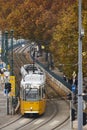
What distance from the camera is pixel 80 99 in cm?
2095

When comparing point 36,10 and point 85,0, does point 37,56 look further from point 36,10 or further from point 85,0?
point 85,0

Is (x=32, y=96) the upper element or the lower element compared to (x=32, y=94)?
lower

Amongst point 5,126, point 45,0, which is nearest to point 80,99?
point 5,126

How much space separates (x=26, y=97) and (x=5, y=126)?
3481 millimetres

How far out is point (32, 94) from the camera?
3931 centimetres

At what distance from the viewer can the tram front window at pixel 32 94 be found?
39156 mm

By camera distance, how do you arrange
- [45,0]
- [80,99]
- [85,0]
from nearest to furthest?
[80,99] → [85,0] → [45,0]

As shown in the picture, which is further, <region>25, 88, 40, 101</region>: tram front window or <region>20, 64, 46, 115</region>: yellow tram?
<region>25, 88, 40, 101</region>: tram front window

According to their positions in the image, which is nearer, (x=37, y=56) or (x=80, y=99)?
(x=80, y=99)

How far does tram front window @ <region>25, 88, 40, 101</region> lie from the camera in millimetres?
39156

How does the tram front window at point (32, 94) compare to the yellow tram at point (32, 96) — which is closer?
the yellow tram at point (32, 96)

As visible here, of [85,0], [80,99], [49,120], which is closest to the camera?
[80,99]

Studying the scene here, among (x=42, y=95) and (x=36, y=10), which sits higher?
(x=36, y=10)

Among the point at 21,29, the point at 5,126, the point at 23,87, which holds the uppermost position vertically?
the point at 21,29
